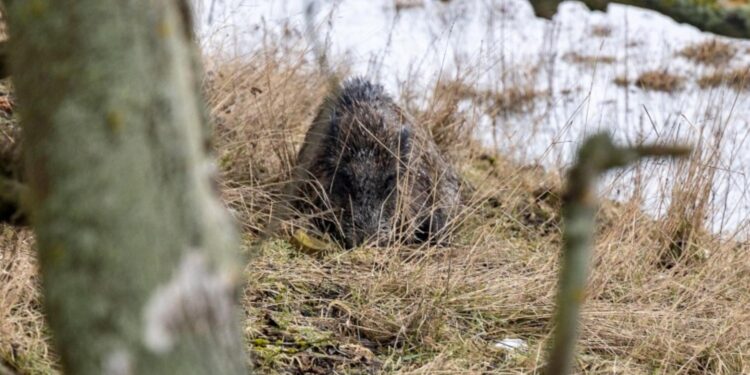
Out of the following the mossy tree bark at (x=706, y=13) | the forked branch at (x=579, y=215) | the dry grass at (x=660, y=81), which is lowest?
the dry grass at (x=660, y=81)

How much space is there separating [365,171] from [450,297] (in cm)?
131

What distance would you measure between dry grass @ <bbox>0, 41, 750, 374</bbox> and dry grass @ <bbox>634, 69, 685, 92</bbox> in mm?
3330

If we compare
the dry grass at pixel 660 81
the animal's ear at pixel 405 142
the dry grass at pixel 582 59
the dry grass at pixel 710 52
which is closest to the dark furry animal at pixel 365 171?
the animal's ear at pixel 405 142

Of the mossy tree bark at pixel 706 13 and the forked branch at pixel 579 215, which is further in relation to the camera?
the mossy tree bark at pixel 706 13

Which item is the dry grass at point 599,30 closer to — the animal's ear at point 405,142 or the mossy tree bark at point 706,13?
the animal's ear at point 405,142

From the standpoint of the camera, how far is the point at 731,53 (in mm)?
8820

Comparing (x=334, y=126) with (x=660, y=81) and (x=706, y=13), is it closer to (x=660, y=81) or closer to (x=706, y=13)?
(x=706, y=13)

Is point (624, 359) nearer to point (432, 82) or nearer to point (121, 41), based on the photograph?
point (121, 41)

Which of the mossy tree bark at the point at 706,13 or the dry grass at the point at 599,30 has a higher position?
the mossy tree bark at the point at 706,13

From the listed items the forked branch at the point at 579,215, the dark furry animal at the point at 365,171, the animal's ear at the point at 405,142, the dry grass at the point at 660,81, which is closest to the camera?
the forked branch at the point at 579,215

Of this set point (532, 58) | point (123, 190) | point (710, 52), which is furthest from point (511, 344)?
point (710, 52)

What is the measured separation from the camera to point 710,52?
28.6 feet

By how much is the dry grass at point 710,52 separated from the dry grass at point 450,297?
13.8 ft

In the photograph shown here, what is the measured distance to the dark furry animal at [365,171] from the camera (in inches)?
177
